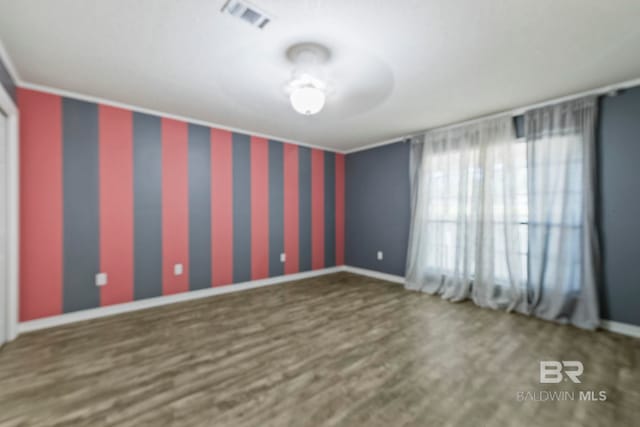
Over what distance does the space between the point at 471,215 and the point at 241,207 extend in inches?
129

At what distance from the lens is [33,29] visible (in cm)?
185

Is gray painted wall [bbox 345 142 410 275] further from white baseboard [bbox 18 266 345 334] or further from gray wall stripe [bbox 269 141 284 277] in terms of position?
gray wall stripe [bbox 269 141 284 277]

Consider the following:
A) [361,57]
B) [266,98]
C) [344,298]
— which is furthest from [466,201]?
[266,98]

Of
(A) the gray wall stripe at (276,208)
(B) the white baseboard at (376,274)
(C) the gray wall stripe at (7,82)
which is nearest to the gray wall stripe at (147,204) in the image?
(C) the gray wall stripe at (7,82)

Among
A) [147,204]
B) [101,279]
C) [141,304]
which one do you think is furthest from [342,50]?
[141,304]

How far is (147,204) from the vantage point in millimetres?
3404

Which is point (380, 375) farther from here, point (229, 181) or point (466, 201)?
point (229, 181)

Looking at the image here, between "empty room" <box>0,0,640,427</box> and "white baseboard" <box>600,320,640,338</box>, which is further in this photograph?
"white baseboard" <box>600,320,640,338</box>

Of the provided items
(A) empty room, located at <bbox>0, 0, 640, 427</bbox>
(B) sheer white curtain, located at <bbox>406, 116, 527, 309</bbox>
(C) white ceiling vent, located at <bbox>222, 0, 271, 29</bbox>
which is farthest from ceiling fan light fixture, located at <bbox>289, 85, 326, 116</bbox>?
(B) sheer white curtain, located at <bbox>406, 116, 527, 309</bbox>

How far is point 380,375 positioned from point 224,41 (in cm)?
267

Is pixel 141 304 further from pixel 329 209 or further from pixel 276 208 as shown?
pixel 329 209

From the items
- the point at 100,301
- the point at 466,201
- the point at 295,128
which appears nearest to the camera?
the point at 100,301

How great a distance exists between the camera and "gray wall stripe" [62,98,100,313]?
291 centimetres

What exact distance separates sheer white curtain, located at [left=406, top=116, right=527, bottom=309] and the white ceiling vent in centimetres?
303
